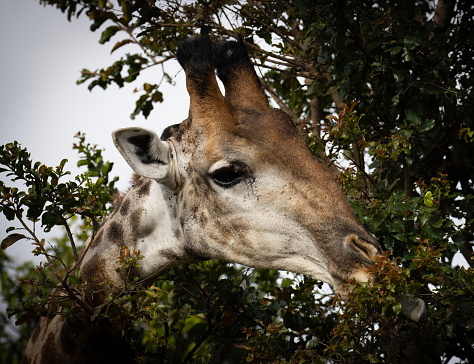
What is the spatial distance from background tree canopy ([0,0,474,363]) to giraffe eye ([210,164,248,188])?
782mm

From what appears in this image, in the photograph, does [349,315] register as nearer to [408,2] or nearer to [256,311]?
[256,311]

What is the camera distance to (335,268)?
279 cm

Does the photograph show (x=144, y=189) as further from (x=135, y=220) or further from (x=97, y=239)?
(x=97, y=239)

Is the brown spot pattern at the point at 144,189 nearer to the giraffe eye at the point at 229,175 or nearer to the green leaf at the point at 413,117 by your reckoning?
the giraffe eye at the point at 229,175

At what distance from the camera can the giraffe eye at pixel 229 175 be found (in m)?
3.19

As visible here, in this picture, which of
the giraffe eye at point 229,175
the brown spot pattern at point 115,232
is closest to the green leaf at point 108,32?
the brown spot pattern at point 115,232

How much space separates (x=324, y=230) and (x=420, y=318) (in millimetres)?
682

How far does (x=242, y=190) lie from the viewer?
10.4 feet

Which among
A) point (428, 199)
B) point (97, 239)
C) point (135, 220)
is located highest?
point (428, 199)

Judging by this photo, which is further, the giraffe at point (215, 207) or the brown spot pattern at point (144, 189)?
the brown spot pattern at point (144, 189)

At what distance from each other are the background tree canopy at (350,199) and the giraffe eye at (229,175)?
0.78m

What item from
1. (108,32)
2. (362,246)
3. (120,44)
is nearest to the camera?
(362,246)

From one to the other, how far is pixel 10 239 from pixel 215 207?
1293 mm

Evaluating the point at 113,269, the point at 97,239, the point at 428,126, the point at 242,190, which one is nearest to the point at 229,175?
the point at 242,190
